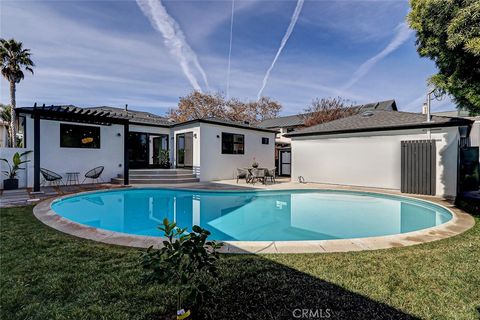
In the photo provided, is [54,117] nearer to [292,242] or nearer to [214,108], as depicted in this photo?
[292,242]

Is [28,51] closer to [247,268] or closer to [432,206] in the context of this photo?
[247,268]

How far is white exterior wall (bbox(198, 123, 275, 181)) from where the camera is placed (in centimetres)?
1534

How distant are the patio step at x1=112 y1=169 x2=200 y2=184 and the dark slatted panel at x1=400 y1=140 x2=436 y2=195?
11.5 metres

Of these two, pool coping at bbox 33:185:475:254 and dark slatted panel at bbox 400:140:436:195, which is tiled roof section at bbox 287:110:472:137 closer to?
dark slatted panel at bbox 400:140:436:195

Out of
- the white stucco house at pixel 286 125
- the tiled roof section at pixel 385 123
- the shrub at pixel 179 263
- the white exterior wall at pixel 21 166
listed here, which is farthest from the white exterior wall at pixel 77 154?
the shrub at pixel 179 263

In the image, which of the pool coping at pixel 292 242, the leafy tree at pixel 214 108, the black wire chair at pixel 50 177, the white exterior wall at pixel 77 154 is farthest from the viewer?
the leafy tree at pixel 214 108

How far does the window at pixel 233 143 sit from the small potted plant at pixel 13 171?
Answer: 10540 mm

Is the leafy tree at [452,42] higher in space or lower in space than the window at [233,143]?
higher

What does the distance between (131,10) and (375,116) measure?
46.9 feet

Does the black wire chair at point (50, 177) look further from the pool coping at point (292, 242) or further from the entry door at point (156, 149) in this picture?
the pool coping at point (292, 242)

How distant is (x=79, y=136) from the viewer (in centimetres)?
1335

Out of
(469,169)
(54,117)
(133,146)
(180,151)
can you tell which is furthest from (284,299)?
(133,146)

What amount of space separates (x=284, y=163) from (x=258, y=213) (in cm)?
1217

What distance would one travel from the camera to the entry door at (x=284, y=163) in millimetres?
20141
